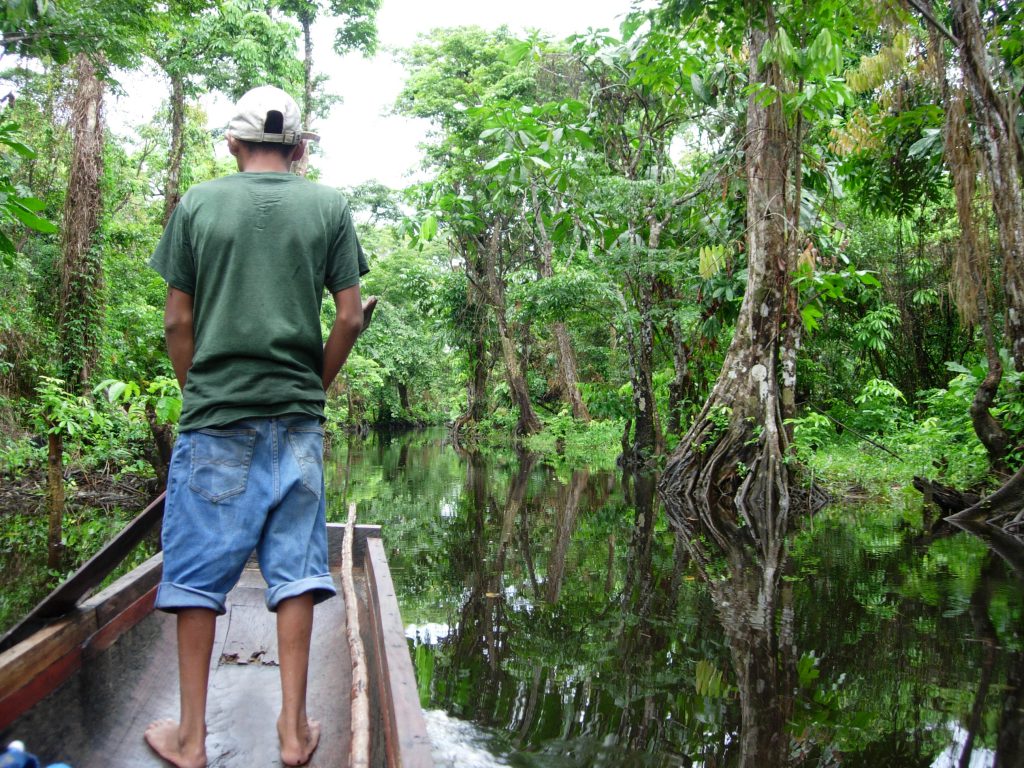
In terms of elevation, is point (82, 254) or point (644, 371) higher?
point (82, 254)

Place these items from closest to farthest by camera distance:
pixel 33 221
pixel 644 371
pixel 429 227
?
pixel 33 221 < pixel 429 227 < pixel 644 371

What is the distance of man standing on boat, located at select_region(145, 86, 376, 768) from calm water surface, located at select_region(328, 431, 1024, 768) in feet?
A: 3.14

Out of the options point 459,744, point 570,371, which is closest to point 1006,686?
point 459,744

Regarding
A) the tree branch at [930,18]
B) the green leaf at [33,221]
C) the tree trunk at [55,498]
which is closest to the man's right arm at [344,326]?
the green leaf at [33,221]

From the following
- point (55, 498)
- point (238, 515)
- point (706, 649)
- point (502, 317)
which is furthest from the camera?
point (502, 317)

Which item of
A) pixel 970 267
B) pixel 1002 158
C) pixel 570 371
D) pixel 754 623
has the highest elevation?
pixel 1002 158

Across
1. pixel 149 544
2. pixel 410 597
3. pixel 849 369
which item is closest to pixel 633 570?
pixel 410 597

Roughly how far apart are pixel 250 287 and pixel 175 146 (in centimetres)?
1267

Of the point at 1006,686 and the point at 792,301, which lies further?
the point at 792,301

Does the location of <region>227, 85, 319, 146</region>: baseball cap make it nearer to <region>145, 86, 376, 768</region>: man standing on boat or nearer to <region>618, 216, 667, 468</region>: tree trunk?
<region>145, 86, 376, 768</region>: man standing on boat

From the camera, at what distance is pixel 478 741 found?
8.91 ft

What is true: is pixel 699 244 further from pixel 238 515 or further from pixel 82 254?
pixel 238 515

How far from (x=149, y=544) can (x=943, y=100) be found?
7.87 m

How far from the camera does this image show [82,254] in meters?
9.30
